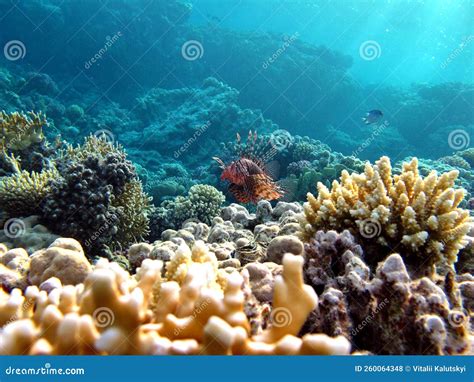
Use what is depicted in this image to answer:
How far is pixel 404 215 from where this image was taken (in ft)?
8.45

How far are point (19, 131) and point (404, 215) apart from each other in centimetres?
666

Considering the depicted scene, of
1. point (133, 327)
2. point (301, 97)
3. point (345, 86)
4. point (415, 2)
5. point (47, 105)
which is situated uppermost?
point (415, 2)

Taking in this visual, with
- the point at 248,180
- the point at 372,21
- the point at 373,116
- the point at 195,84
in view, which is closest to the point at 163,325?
the point at 248,180

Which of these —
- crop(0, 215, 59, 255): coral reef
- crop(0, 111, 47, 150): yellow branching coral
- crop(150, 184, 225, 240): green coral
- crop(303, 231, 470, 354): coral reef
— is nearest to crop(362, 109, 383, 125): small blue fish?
crop(150, 184, 225, 240): green coral

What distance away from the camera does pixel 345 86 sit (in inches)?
1293

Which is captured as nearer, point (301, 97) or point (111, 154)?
point (111, 154)

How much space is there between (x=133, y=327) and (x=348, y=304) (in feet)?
4.34

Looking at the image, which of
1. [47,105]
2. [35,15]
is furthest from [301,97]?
[35,15]

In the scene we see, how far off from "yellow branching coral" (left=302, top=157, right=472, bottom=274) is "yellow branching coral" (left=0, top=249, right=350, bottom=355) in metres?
1.40

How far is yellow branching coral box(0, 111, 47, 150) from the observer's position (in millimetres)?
6000

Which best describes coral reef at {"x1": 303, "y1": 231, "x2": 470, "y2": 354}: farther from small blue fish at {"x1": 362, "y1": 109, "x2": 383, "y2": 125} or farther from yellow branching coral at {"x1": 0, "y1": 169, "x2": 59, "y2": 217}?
small blue fish at {"x1": 362, "y1": 109, "x2": 383, "y2": 125}

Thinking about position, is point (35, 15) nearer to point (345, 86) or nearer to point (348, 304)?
point (345, 86)

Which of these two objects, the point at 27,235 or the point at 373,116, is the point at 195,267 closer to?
the point at 27,235

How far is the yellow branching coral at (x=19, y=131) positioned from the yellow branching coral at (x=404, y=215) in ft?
18.7
